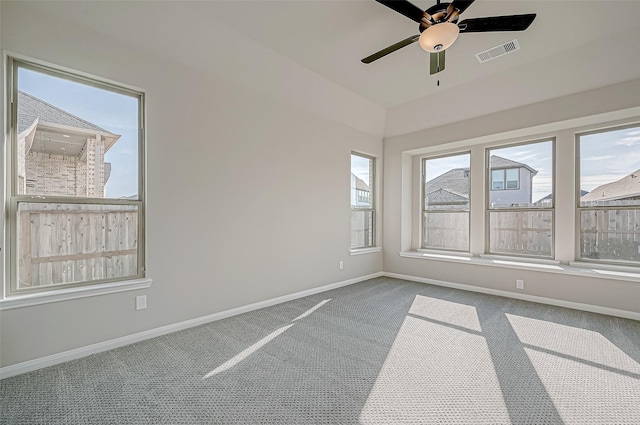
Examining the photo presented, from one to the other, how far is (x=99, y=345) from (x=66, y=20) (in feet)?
8.93

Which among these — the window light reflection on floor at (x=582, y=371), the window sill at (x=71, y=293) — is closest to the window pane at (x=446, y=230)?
the window light reflection on floor at (x=582, y=371)

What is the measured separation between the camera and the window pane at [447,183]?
198 inches

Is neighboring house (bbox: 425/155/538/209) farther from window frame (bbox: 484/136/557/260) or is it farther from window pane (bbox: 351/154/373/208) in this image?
window pane (bbox: 351/154/373/208)

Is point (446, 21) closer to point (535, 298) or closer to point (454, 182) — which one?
point (454, 182)

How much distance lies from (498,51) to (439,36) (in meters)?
1.54

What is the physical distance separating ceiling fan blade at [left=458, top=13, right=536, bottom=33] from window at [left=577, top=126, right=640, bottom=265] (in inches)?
106

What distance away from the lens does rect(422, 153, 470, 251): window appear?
5.04 metres

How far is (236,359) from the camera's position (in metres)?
2.40

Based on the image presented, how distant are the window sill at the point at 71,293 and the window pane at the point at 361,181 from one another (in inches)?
135

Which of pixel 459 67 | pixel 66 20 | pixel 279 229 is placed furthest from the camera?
pixel 279 229

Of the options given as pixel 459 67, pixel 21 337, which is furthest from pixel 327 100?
pixel 21 337

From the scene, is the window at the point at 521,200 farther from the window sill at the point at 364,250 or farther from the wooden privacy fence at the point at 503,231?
the window sill at the point at 364,250

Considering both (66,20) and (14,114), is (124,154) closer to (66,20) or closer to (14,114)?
(14,114)

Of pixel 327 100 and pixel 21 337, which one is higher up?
pixel 327 100
